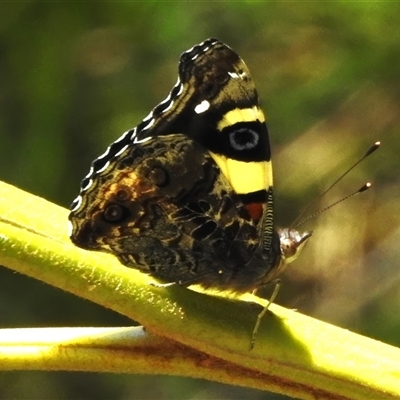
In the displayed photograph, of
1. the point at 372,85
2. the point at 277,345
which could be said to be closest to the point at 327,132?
the point at 372,85

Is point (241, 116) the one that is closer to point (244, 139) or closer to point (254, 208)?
point (244, 139)

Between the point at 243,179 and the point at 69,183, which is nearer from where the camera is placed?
the point at 243,179

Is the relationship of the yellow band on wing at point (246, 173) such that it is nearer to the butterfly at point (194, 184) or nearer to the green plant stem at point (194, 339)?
the butterfly at point (194, 184)

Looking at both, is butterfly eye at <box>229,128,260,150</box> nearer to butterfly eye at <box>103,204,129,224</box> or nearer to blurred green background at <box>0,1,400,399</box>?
butterfly eye at <box>103,204,129,224</box>

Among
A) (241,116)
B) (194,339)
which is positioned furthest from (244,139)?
(194,339)

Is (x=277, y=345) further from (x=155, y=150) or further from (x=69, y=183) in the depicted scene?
(x=69, y=183)

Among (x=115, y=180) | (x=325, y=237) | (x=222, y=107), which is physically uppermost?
(x=222, y=107)
